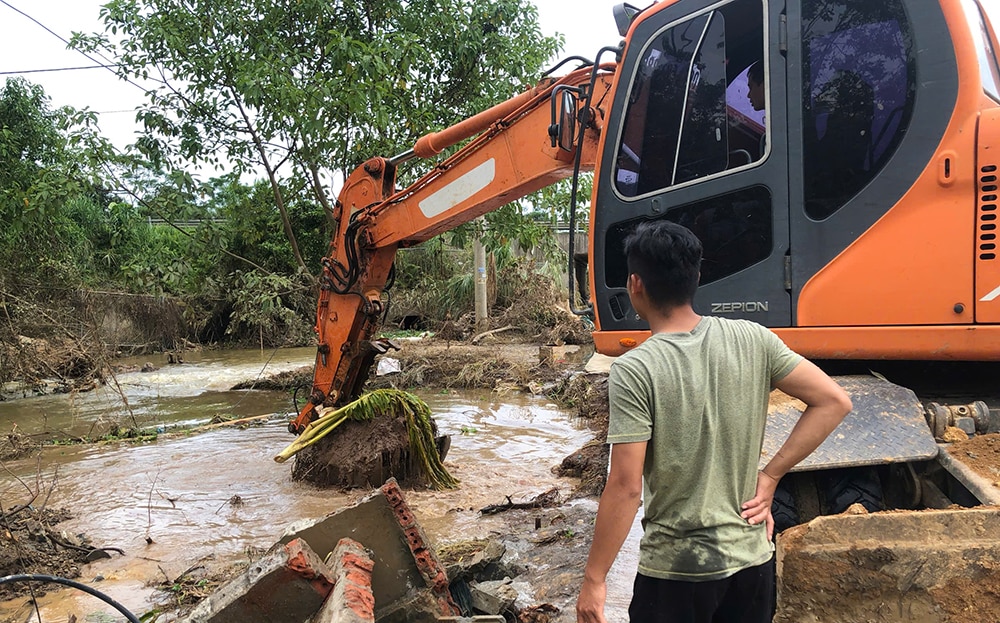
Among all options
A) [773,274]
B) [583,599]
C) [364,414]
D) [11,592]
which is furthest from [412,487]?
[583,599]

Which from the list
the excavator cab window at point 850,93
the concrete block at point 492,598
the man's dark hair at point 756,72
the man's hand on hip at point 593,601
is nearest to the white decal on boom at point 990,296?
the excavator cab window at point 850,93

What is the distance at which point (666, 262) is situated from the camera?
209cm

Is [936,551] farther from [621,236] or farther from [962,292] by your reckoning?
[621,236]

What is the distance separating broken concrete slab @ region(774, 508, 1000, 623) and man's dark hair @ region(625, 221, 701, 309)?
940 mm

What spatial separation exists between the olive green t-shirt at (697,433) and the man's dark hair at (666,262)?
0.37 ft

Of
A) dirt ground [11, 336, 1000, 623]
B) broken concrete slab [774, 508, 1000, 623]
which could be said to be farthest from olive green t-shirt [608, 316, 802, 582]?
dirt ground [11, 336, 1000, 623]

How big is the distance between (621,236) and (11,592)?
4176 mm

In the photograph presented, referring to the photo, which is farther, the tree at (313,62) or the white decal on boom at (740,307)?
the tree at (313,62)

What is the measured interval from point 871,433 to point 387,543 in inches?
83.6

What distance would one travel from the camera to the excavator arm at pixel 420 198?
16.3 feet

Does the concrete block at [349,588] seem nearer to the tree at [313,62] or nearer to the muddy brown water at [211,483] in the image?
the muddy brown water at [211,483]

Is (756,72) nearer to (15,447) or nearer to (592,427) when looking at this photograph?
(592,427)

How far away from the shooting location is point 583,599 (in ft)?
6.68

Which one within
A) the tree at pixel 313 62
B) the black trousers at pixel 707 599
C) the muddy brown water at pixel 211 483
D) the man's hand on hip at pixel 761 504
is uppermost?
the tree at pixel 313 62
